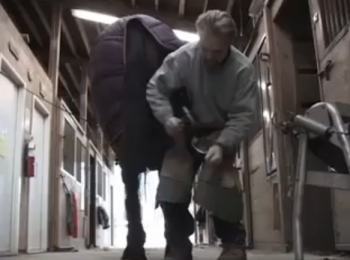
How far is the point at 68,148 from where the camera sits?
23.3 ft

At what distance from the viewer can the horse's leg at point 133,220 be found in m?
2.03

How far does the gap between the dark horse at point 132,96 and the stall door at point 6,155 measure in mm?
2128

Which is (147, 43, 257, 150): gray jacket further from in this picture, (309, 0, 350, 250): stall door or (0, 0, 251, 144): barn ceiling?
(0, 0, 251, 144): barn ceiling

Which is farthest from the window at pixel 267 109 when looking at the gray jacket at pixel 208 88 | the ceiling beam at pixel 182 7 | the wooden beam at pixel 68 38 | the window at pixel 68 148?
the wooden beam at pixel 68 38

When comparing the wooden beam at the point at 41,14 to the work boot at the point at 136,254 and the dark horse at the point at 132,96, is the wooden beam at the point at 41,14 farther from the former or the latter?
the work boot at the point at 136,254

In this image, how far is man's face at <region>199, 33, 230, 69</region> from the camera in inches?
63.1

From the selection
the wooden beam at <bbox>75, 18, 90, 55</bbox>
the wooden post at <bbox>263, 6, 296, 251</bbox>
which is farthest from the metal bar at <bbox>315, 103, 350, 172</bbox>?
the wooden beam at <bbox>75, 18, 90, 55</bbox>

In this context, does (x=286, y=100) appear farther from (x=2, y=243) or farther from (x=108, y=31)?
(x=2, y=243)

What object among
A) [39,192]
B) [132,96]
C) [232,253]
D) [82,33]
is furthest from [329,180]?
[82,33]

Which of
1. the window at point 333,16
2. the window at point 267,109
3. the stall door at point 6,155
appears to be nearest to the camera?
the window at point 333,16

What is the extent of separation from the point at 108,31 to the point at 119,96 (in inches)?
12.7

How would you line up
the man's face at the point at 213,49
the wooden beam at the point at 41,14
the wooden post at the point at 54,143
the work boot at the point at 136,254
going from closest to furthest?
the man's face at the point at 213,49 → the work boot at the point at 136,254 → the wooden post at the point at 54,143 → the wooden beam at the point at 41,14

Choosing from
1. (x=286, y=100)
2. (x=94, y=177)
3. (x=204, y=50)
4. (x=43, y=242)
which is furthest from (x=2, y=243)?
(x=94, y=177)

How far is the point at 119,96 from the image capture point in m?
2.06
